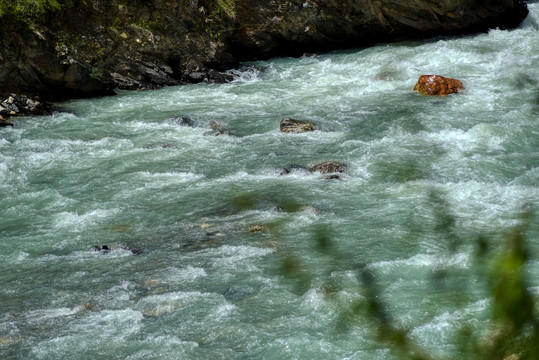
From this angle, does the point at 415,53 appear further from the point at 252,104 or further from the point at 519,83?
the point at 252,104

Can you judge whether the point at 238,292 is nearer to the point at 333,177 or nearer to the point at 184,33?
the point at 333,177

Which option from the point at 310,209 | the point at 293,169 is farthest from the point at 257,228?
the point at 293,169

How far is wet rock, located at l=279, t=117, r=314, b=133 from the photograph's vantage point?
40.4ft

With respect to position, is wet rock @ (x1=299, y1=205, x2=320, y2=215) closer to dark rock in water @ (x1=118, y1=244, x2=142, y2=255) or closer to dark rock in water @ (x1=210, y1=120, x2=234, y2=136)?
dark rock in water @ (x1=118, y1=244, x2=142, y2=255)

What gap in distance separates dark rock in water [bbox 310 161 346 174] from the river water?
21 cm

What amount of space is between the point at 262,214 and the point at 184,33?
34.3ft

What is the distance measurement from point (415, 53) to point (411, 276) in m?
11.9

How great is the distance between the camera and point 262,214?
27.6 ft

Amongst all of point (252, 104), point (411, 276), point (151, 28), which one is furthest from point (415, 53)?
point (411, 276)

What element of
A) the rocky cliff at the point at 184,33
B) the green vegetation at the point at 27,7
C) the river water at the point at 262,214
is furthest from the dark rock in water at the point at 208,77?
the green vegetation at the point at 27,7

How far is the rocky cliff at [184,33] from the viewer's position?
1534 centimetres

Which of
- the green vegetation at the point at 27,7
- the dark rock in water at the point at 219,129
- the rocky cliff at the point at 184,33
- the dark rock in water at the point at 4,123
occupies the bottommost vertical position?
the dark rock in water at the point at 219,129

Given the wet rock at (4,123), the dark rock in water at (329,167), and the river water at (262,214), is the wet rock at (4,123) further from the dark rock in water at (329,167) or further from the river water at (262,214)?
the dark rock in water at (329,167)

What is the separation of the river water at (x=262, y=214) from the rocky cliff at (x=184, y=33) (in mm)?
1044
